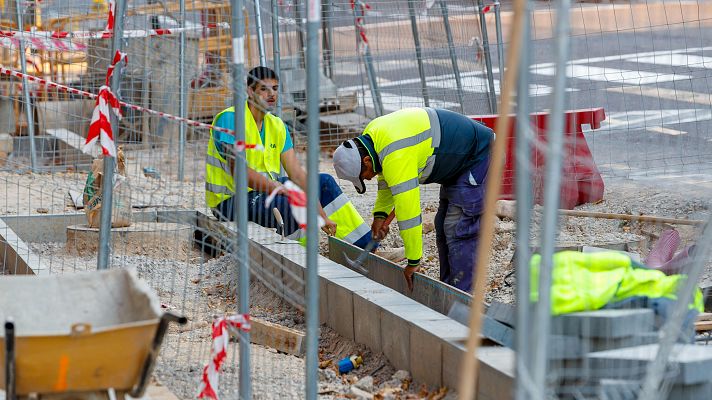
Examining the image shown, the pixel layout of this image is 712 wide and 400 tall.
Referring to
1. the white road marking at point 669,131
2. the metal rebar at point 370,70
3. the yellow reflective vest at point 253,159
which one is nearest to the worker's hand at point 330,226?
the yellow reflective vest at point 253,159

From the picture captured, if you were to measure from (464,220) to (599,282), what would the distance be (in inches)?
→ 120

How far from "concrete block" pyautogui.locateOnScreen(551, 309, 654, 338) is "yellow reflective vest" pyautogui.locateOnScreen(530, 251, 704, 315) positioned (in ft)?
0.17

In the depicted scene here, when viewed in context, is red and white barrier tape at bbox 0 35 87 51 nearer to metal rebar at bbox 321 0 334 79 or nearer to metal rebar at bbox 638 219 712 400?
metal rebar at bbox 321 0 334 79

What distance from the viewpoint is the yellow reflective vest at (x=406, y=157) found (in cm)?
709

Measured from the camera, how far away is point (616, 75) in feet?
35.3

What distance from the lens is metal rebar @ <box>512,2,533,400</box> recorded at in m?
3.36

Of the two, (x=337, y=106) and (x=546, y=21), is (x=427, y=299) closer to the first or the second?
(x=546, y=21)

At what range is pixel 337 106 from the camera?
1483 centimetres

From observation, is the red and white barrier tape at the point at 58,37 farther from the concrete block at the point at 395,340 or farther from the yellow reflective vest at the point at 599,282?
the yellow reflective vest at the point at 599,282

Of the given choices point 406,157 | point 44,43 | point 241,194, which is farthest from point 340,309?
point 44,43

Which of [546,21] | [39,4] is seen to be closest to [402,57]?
[546,21]

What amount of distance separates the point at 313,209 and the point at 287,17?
26.9ft

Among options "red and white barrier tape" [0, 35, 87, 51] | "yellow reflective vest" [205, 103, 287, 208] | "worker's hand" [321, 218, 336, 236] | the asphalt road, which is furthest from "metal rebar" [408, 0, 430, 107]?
"worker's hand" [321, 218, 336, 236]

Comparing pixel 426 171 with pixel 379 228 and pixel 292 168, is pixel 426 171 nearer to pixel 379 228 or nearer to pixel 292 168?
pixel 379 228
